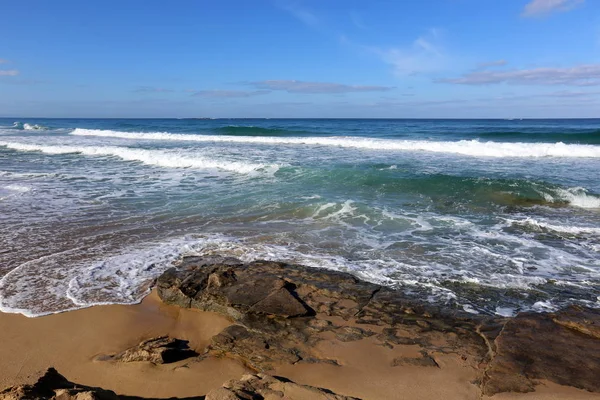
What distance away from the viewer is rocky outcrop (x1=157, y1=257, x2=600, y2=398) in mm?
3479

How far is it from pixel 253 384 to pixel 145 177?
1238 centimetres

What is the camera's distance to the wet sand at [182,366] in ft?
10.7

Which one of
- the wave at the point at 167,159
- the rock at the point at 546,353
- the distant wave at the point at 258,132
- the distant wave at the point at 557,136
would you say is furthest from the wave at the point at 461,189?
the distant wave at the point at 258,132

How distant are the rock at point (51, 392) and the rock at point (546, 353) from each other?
2889 millimetres

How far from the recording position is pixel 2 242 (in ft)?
22.2

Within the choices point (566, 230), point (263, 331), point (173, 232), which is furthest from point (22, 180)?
point (566, 230)

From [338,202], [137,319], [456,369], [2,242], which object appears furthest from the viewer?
[338,202]

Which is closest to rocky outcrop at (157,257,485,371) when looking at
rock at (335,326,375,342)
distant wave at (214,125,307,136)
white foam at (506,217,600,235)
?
rock at (335,326,375,342)

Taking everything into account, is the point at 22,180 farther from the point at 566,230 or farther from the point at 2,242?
the point at 566,230

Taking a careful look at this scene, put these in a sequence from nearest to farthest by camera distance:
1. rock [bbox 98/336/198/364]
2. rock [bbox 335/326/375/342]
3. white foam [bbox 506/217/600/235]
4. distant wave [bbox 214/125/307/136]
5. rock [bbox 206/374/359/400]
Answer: rock [bbox 206/374/359/400] → rock [bbox 98/336/198/364] → rock [bbox 335/326/375/342] → white foam [bbox 506/217/600/235] → distant wave [bbox 214/125/307/136]

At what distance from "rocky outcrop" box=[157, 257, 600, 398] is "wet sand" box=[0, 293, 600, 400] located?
96 millimetres

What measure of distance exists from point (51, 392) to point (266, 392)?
1424 mm

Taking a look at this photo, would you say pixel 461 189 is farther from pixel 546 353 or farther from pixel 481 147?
pixel 481 147

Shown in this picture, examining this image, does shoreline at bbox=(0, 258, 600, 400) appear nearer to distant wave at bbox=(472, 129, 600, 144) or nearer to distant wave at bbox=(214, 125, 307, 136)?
distant wave at bbox=(472, 129, 600, 144)
